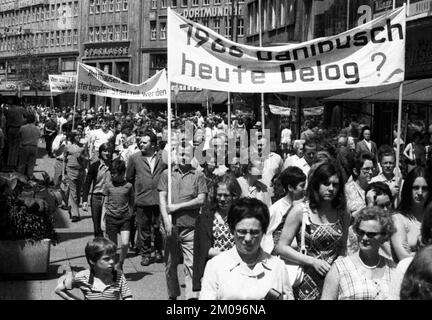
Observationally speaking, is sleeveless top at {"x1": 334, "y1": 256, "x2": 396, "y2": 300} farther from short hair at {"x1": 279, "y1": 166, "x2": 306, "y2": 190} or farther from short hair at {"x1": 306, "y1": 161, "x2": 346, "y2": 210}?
short hair at {"x1": 279, "y1": 166, "x2": 306, "y2": 190}

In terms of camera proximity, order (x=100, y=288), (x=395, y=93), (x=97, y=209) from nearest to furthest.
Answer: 1. (x=100, y=288)
2. (x=97, y=209)
3. (x=395, y=93)

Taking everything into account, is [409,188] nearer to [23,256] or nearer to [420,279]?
[420,279]

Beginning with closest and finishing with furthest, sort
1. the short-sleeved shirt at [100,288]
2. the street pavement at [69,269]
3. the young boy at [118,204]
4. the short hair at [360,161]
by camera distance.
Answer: the short-sleeved shirt at [100,288]
the street pavement at [69,269]
the short hair at [360,161]
the young boy at [118,204]

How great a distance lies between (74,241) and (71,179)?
292 cm

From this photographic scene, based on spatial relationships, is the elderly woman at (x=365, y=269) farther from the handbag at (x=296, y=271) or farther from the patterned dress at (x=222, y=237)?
the patterned dress at (x=222, y=237)

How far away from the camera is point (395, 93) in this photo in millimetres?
20453

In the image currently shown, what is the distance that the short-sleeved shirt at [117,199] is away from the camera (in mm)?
10914

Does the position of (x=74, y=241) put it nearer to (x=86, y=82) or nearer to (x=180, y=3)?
(x=86, y=82)

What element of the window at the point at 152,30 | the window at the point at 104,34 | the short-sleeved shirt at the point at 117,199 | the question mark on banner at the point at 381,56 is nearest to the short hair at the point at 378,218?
the question mark on banner at the point at 381,56

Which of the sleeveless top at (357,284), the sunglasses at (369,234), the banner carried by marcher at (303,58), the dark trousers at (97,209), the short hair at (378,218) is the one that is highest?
the banner carried by marcher at (303,58)

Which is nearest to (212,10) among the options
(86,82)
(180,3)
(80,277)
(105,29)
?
(180,3)

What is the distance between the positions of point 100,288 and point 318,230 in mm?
1515

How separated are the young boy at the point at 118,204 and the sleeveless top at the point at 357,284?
5.69m

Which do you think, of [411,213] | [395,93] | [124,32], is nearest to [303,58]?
[411,213]
